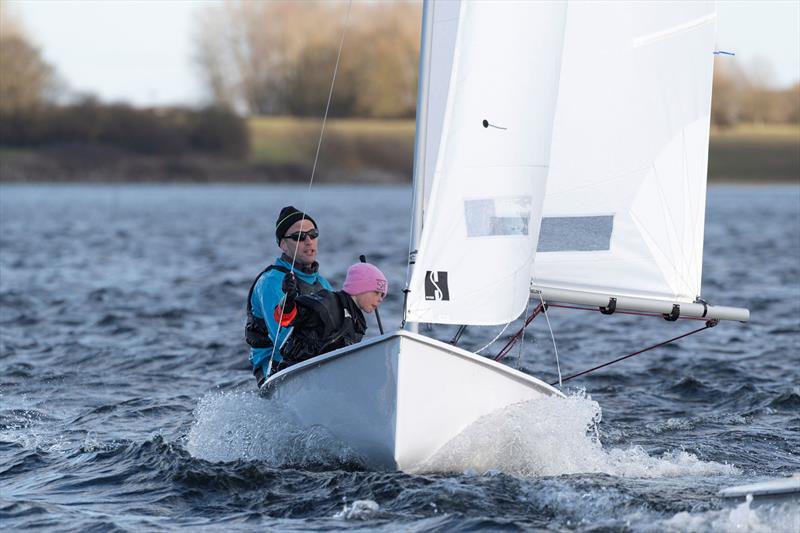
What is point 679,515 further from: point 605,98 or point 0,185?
point 0,185

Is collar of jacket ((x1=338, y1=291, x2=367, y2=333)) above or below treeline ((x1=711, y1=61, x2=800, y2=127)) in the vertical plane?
below

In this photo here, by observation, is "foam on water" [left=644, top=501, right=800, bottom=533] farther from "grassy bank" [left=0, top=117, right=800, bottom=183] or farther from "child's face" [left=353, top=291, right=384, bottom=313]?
"grassy bank" [left=0, top=117, right=800, bottom=183]

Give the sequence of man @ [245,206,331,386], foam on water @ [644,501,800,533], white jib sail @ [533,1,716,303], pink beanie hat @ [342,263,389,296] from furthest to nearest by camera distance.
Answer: white jib sail @ [533,1,716,303] → man @ [245,206,331,386] → pink beanie hat @ [342,263,389,296] → foam on water @ [644,501,800,533]

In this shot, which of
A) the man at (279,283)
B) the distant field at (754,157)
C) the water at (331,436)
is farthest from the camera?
the distant field at (754,157)

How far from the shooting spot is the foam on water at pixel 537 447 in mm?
6926

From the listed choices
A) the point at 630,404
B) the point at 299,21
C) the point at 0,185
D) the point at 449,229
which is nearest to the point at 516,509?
the point at 449,229

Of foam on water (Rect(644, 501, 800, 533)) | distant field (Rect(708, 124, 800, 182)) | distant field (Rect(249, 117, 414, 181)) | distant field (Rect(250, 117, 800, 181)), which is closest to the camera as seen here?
foam on water (Rect(644, 501, 800, 533))

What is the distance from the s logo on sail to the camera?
6660 mm

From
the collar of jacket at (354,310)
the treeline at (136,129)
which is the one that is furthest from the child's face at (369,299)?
the treeline at (136,129)

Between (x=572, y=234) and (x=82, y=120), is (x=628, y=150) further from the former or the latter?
(x=82, y=120)

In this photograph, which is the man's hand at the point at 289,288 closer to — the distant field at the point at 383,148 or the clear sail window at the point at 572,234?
the clear sail window at the point at 572,234

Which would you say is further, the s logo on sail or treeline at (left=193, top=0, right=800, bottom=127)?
treeline at (left=193, top=0, right=800, bottom=127)

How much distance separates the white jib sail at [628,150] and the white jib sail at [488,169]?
1.02 metres

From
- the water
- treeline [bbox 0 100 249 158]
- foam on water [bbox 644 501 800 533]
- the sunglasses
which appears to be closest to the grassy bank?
treeline [bbox 0 100 249 158]
